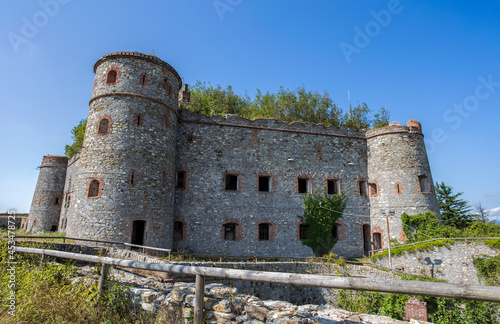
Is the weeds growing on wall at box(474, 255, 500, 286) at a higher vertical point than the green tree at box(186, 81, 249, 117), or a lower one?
lower

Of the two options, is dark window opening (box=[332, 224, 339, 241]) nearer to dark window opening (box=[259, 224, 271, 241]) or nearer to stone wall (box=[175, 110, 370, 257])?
stone wall (box=[175, 110, 370, 257])

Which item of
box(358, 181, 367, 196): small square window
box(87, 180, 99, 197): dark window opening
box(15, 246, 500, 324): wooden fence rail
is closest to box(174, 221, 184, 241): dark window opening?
box(87, 180, 99, 197): dark window opening

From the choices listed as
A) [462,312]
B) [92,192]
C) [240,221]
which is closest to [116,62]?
[92,192]

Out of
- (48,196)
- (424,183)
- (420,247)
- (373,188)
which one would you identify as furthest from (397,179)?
(48,196)

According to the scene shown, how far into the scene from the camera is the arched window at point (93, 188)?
14.9 m

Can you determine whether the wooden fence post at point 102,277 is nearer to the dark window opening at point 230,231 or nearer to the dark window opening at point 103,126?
the dark window opening at point 103,126

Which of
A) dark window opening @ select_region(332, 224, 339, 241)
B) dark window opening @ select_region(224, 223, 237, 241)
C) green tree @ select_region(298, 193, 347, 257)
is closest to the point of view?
dark window opening @ select_region(224, 223, 237, 241)

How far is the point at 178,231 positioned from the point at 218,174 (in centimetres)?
434

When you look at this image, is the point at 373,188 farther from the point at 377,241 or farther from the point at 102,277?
the point at 102,277

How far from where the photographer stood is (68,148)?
37469 millimetres

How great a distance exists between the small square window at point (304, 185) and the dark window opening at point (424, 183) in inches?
308

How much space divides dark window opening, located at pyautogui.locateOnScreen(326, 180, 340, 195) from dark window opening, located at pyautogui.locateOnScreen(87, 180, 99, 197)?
48.8 ft

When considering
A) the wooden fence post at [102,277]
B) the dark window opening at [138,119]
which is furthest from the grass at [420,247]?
the wooden fence post at [102,277]

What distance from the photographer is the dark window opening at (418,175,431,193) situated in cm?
2108
